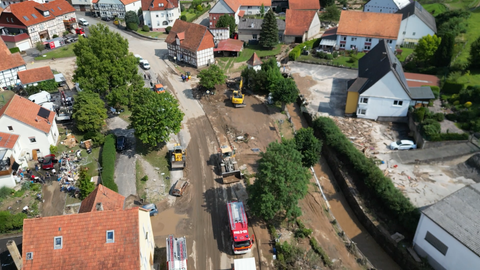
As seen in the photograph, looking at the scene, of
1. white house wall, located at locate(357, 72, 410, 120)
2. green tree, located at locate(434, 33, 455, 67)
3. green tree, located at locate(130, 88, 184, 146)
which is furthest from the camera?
green tree, located at locate(434, 33, 455, 67)

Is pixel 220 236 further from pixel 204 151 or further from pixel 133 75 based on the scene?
pixel 133 75

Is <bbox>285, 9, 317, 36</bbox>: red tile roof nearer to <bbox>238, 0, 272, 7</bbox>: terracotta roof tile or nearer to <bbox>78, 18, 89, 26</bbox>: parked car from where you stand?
<bbox>238, 0, 272, 7</bbox>: terracotta roof tile

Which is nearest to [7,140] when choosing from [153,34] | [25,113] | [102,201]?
[25,113]

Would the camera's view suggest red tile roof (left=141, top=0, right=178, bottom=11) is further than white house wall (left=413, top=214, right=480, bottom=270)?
A: Yes

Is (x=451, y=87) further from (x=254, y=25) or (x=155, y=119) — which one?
(x=155, y=119)

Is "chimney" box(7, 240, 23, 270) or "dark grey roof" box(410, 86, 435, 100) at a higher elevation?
"dark grey roof" box(410, 86, 435, 100)

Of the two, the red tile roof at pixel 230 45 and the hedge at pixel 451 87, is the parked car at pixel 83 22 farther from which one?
the hedge at pixel 451 87

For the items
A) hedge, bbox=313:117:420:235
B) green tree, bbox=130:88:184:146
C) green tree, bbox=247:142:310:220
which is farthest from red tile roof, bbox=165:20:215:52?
green tree, bbox=247:142:310:220

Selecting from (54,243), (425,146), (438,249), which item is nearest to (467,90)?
(425,146)

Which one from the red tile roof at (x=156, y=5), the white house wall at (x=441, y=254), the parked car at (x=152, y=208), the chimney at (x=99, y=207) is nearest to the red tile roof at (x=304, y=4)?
the red tile roof at (x=156, y=5)
